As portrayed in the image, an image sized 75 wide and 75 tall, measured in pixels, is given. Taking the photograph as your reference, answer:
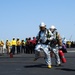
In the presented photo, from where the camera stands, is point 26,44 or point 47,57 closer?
point 47,57

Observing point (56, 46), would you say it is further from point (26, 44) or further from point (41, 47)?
point (26, 44)

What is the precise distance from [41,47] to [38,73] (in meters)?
2.28

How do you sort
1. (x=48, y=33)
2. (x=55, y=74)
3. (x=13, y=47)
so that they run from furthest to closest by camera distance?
(x=13, y=47)
(x=48, y=33)
(x=55, y=74)

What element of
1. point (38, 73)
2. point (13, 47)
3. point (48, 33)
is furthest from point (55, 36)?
point (13, 47)

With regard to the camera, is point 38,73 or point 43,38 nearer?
point 38,73

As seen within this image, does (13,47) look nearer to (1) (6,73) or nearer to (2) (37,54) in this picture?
(2) (37,54)

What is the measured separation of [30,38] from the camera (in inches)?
Answer: 1352

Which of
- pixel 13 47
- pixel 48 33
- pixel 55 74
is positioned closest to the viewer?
pixel 55 74

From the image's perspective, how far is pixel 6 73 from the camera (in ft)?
43.5

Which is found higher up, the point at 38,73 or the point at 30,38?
the point at 30,38

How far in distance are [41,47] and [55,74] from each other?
104 inches

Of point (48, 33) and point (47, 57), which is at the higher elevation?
point (48, 33)

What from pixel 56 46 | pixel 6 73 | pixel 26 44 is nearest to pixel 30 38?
pixel 26 44

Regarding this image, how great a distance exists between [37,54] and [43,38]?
819mm
